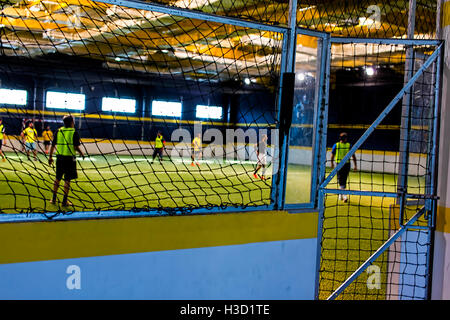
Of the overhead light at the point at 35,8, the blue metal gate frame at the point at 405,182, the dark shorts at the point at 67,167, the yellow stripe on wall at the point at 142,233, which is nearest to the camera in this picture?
the yellow stripe on wall at the point at 142,233

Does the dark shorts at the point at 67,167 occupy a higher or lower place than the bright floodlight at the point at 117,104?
lower

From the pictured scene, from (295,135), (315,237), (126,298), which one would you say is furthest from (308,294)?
(126,298)

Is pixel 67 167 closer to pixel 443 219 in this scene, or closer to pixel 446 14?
pixel 443 219

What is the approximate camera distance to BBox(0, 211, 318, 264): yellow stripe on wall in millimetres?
2719

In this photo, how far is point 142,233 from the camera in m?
3.07

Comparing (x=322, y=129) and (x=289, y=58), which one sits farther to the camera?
(x=322, y=129)

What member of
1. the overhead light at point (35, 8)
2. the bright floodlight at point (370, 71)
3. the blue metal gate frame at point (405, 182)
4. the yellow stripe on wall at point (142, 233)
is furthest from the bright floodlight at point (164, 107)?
the yellow stripe on wall at point (142, 233)

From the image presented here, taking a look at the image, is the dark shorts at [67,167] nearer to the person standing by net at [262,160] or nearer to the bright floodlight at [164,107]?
the person standing by net at [262,160]

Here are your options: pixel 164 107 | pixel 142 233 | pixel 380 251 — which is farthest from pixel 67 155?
pixel 164 107

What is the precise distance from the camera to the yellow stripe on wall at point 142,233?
2.72m

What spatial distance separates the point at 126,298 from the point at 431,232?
2.84m

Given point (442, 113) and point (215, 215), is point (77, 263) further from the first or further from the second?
point (442, 113)

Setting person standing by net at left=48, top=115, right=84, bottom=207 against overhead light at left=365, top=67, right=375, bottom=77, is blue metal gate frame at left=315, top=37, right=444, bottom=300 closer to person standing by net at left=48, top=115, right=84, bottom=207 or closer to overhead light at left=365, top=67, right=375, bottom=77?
person standing by net at left=48, top=115, right=84, bottom=207

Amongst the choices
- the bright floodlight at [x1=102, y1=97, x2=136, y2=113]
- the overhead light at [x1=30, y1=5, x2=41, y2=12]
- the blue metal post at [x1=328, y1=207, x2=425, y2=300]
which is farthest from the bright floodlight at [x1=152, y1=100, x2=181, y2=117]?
the blue metal post at [x1=328, y1=207, x2=425, y2=300]
